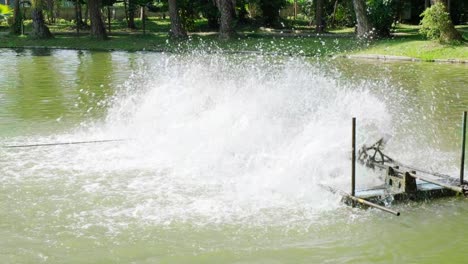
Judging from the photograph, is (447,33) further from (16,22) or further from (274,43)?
(16,22)

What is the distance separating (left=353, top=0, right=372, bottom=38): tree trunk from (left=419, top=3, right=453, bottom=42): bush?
18.1ft

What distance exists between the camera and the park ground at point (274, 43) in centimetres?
2978

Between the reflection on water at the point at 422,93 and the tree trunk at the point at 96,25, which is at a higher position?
the tree trunk at the point at 96,25

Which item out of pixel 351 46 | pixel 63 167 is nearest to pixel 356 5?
pixel 351 46

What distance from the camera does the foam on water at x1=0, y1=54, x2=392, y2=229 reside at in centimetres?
916

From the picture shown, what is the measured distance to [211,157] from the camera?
1179cm

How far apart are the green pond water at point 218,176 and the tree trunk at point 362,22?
52.3ft

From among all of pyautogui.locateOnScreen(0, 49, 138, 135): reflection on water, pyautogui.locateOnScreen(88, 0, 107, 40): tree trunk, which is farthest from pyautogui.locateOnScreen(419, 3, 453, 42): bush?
pyautogui.locateOnScreen(88, 0, 107, 40): tree trunk

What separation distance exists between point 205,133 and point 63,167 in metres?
3.09

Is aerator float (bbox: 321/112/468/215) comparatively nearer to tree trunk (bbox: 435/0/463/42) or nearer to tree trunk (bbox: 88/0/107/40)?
tree trunk (bbox: 435/0/463/42)

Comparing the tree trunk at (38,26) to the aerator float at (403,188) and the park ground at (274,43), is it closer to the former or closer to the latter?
the park ground at (274,43)

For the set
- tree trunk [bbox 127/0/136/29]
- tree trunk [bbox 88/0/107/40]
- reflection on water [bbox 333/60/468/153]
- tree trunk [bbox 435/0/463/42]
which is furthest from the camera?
tree trunk [bbox 127/0/136/29]

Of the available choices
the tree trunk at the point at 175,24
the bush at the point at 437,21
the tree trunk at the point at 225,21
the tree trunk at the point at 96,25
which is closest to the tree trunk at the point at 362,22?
the bush at the point at 437,21

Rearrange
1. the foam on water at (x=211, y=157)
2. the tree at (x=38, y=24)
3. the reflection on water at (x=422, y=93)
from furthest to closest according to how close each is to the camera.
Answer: the tree at (x=38, y=24) → the reflection on water at (x=422, y=93) → the foam on water at (x=211, y=157)
